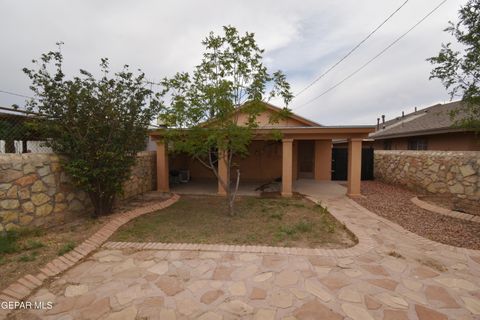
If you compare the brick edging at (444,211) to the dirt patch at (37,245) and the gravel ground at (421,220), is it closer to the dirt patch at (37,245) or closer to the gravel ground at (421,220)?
the gravel ground at (421,220)

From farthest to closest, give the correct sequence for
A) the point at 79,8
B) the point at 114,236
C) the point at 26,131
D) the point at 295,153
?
the point at 295,153 < the point at 79,8 < the point at 26,131 < the point at 114,236

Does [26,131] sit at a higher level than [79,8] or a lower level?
lower

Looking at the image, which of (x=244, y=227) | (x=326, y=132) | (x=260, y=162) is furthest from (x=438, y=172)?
(x=260, y=162)

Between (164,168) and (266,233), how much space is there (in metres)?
5.75

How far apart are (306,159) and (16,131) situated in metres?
11.8

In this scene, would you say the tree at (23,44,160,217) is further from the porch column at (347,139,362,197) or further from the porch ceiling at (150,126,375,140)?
the porch column at (347,139,362,197)

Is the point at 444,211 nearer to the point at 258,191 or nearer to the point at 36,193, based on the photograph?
the point at 258,191

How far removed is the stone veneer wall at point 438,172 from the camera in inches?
259

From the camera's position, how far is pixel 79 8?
6.09 metres

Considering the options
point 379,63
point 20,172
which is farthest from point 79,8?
point 379,63

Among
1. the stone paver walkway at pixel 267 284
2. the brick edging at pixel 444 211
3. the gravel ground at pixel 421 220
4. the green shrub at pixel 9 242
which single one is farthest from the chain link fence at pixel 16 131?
the brick edging at pixel 444 211

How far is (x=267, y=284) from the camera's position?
2.91m

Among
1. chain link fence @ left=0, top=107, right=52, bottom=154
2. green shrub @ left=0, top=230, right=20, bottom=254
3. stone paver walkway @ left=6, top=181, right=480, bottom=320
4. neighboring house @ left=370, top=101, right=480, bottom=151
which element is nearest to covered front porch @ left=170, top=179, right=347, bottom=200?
neighboring house @ left=370, top=101, right=480, bottom=151

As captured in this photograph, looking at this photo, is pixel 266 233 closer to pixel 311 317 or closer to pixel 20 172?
pixel 311 317
